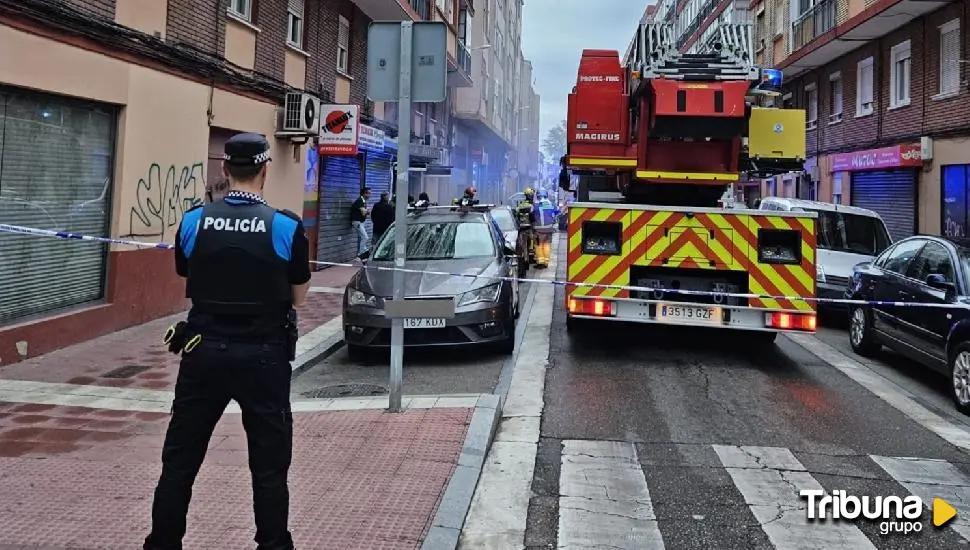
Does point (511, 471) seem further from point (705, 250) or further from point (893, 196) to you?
point (893, 196)

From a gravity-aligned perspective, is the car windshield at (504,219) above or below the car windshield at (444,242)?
above

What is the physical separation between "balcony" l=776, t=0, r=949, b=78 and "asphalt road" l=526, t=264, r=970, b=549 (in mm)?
12110

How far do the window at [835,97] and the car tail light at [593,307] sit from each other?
18158mm

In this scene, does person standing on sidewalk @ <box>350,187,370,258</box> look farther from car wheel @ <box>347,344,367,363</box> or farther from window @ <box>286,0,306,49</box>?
car wheel @ <box>347,344,367,363</box>

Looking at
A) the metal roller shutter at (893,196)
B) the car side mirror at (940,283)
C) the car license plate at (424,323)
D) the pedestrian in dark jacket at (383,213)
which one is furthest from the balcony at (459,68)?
the car side mirror at (940,283)

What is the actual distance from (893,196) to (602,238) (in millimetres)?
14408

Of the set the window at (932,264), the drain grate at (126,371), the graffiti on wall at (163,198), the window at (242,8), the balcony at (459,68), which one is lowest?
the drain grate at (126,371)

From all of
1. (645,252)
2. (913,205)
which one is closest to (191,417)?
(645,252)

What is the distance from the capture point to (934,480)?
15.2ft

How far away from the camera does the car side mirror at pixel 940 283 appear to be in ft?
22.4

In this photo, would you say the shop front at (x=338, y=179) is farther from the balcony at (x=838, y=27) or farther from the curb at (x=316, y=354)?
the balcony at (x=838, y=27)

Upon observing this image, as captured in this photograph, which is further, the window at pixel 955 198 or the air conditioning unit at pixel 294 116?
the window at pixel 955 198

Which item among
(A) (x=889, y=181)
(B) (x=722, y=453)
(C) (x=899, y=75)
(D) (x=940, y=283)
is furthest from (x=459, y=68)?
(B) (x=722, y=453)

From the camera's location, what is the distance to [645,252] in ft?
25.5
